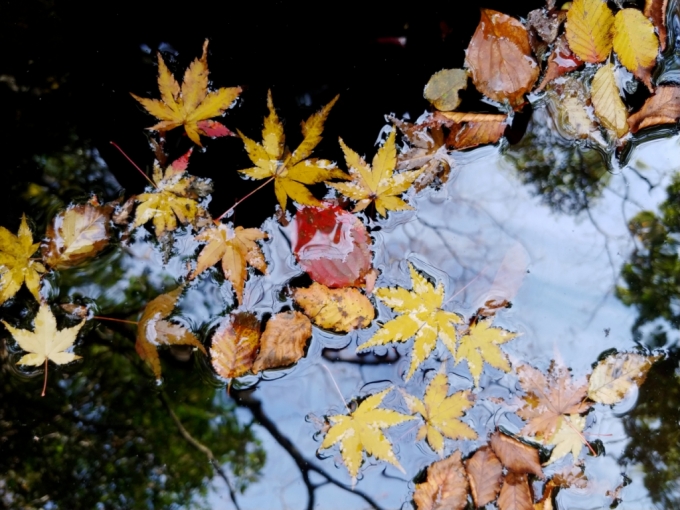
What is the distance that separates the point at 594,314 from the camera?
138 cm

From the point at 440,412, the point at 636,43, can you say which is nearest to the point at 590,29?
the point at 636,43

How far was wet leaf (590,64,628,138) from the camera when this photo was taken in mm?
1329

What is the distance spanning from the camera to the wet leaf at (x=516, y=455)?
1304mm

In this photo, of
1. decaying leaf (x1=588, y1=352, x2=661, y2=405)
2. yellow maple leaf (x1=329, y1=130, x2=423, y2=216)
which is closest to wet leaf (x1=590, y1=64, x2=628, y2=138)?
yellow maple leaf (x1=329, y1=130, x2=423, y2=216)

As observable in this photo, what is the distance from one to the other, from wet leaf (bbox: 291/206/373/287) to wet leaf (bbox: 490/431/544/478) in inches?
25.7

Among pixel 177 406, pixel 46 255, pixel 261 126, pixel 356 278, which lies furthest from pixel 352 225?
pixel 46 255

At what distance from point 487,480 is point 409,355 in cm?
44

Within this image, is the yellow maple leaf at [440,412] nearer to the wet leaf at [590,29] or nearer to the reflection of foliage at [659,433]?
the reflection of foliage at [659,433]

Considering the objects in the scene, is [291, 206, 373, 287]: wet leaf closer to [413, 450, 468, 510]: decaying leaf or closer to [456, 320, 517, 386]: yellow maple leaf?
[456, 320, 517, 386]: yellow maple leaf

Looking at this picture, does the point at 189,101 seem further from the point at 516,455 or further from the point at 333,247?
the point at 516,455

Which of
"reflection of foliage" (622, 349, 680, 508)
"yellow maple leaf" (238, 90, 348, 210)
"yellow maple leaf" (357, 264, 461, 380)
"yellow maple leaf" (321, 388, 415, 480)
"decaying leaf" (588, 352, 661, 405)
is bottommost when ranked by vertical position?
"reflection of foliage" (622, 349, 680, 508)

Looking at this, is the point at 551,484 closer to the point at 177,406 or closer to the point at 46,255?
the point at 177,406

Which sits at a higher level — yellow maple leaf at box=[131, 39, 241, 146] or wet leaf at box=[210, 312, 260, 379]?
yellow maple leaf at box=[131, 39, 241, 146]

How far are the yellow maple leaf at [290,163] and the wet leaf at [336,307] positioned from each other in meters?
0.28
